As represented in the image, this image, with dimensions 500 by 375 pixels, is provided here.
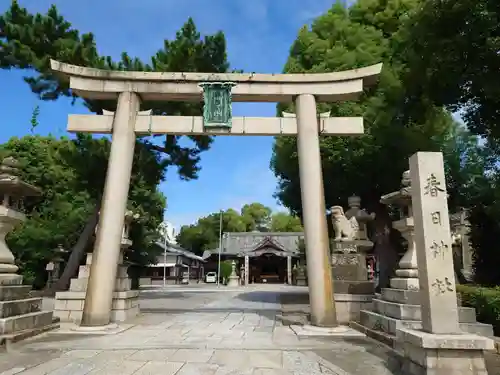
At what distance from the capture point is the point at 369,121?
50.0ft

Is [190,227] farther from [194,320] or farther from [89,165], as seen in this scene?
[194,320]

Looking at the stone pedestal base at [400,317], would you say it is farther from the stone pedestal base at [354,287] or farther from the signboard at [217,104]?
the signboard at [217,104]

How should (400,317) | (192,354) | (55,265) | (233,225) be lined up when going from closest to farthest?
(192,354)
(400,317)
(55,265)
(233,225)

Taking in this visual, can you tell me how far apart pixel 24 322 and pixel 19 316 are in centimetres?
17

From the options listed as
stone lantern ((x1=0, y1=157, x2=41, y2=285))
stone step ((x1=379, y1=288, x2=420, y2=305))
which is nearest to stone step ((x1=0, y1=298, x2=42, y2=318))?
stone lantern ((x1=0, y1=157, x2=41, y2=285))

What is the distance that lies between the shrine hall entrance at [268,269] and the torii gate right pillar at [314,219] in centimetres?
3410

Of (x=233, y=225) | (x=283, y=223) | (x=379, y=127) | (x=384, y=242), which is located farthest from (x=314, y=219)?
(x=283, y=223)

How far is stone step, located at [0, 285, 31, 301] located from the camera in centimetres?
712

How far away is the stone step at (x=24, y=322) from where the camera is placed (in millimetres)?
6789

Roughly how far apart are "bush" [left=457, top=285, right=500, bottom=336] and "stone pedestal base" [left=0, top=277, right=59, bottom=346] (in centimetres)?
940

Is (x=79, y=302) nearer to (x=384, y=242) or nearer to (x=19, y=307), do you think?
(x=19, y=307)

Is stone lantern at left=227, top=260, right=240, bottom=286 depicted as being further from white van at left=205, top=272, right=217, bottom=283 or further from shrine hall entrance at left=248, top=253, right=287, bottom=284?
white van at left=205, top=272, right=217, bottom=283

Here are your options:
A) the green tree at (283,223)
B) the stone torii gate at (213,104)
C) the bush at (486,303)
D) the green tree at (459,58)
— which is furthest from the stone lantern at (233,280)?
the bush at (486,303)

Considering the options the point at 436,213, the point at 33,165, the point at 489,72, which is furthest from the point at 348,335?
the point at 33,165
